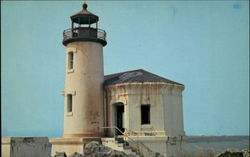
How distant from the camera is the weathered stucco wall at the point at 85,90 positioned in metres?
20.6

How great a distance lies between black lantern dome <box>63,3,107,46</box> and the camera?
21.6 meters

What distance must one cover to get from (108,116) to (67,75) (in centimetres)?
425

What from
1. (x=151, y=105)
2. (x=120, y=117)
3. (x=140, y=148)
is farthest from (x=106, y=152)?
(x=120, y=117)

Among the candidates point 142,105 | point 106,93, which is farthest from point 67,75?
point 142,105

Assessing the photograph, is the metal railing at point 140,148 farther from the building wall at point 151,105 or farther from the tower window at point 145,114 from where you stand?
the tower window at point 145,114

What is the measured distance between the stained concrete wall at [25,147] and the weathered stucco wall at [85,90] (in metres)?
5.93

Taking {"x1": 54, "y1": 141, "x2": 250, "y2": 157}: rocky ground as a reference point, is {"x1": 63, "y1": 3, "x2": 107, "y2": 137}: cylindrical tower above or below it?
above

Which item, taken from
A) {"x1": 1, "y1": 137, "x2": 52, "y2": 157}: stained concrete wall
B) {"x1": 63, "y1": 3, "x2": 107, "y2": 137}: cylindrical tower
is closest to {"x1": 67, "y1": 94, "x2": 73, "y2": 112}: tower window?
{"x1": 63, "y1": 3, "x2": 107, "y2": 137}: cylindrical tower

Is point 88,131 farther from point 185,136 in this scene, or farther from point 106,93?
point 185,136

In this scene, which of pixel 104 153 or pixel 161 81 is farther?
pixel 161 81

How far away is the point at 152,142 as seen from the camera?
18.4 metres


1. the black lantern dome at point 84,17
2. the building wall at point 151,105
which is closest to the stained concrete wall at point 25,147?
the building wall at point 151,105

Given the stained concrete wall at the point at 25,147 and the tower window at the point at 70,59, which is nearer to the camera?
the stained concrete wall at the point at 25,147

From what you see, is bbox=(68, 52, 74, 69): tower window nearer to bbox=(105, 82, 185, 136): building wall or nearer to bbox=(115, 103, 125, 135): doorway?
bbox=(105, 82, 185, 136): building wall
